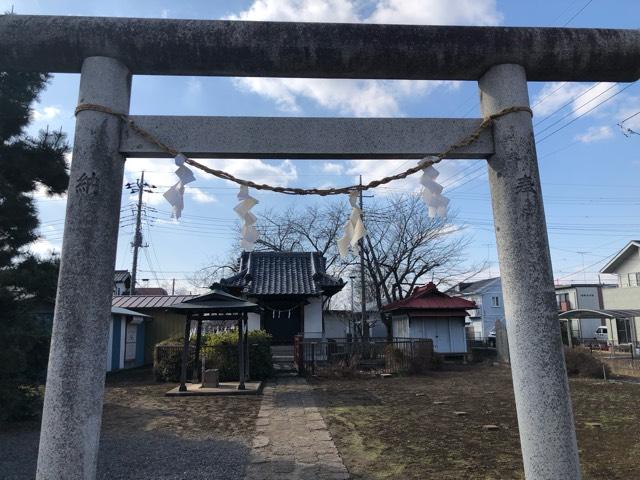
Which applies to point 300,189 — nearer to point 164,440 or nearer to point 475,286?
point 164,440

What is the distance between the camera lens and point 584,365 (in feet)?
55.2

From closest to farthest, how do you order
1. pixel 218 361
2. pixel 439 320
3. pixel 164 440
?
1. pixel 164 440
2. pixel 218 361
3. pixel 439 320

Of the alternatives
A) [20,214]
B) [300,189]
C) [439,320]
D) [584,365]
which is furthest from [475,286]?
[300,189]

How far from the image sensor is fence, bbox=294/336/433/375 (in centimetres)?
1753

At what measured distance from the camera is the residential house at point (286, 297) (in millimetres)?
19547

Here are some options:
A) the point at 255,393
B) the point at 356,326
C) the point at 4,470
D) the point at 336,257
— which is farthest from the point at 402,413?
the point at 356,326

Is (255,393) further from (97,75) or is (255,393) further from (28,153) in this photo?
(97,75)

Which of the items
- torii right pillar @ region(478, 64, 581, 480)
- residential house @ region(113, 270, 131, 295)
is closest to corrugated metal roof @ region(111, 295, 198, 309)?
residential house @ region(113, 270, 131, 295)

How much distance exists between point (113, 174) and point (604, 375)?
58.0 ft

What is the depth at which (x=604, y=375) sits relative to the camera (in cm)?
1595

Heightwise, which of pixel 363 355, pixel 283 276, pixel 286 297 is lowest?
pixel 363 355

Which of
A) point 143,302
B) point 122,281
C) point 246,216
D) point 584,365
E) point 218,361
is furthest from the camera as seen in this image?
point 122,281

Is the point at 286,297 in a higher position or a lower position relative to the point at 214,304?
higher

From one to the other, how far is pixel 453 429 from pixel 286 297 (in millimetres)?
11984
